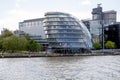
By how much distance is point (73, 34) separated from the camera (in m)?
160

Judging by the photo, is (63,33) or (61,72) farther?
(63,33)

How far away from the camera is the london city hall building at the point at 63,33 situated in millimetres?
159375

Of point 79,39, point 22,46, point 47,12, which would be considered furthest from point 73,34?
point 22,46

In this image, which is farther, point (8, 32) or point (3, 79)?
point (8, 32)

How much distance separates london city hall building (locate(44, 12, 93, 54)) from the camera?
15938 cm

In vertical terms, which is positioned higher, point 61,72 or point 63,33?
point 63,33

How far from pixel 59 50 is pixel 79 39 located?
32.7 ft

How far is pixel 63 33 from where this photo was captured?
522ft

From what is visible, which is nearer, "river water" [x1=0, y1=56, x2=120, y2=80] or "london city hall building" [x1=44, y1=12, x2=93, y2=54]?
"river water" [x1=0, y1=56, x2=120, y2=80]

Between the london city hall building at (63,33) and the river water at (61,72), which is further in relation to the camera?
the london city hall building at (63,33)

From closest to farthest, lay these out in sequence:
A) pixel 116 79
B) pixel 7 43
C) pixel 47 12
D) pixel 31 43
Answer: pixel 116 79
pixel 7 43
pixel 31 43
pixel 47 12

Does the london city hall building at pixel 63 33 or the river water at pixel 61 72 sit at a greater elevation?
the london city hall building at pixel 63 33

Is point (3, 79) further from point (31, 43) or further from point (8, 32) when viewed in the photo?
point (8, 32)

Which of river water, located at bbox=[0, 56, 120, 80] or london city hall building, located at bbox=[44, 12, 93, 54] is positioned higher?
london city hall building, located at bbox=[44, 12, 93, 54]
